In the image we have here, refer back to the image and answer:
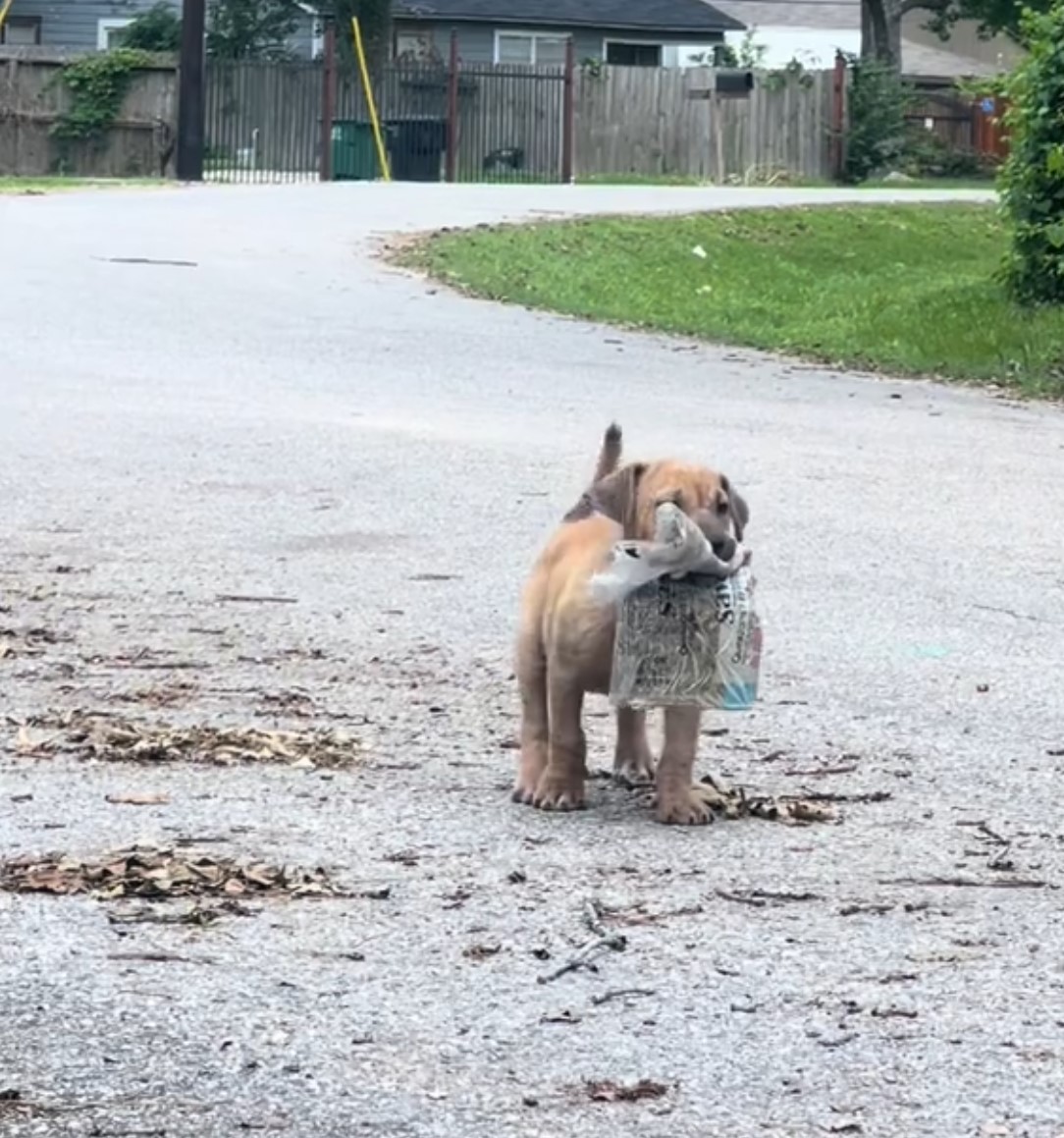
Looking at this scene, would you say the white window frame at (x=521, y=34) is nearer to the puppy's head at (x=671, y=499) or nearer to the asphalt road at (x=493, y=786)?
the asphalt road at (x=493, y=786)

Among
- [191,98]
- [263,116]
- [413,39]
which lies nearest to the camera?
[191,98]

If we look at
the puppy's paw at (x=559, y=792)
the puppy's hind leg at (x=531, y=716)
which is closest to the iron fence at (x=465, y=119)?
the puppy's hind leg at (x=531, y=716)

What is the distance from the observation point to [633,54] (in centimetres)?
5612

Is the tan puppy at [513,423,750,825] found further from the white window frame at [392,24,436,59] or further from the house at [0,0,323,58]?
the white window frame at [392,24,436,59]

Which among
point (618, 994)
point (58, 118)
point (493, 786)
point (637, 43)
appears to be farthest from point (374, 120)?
point (618, 994)

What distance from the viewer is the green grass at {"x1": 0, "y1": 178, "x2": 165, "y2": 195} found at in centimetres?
3262

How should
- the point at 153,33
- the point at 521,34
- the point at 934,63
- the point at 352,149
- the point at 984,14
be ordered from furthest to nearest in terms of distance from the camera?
the point at 934,63, the point at 984,14, the point at 521,34, the point at 153,33, the point at 352,149

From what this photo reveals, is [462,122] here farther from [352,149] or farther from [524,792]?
[524,792]

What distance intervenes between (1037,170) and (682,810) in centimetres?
1440

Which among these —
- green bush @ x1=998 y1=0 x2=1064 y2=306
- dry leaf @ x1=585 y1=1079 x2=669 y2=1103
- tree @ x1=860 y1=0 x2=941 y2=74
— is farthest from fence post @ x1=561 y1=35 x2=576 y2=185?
dry leaf @ x1=585 y1=1079 x2=669 y2=1103

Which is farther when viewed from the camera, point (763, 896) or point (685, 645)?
point (685, 645)

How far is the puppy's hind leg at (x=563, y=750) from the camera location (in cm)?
557

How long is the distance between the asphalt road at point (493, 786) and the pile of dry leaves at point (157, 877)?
0.32 feet

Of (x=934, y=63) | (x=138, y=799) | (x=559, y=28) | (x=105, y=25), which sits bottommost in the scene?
(x=138, y=799)
